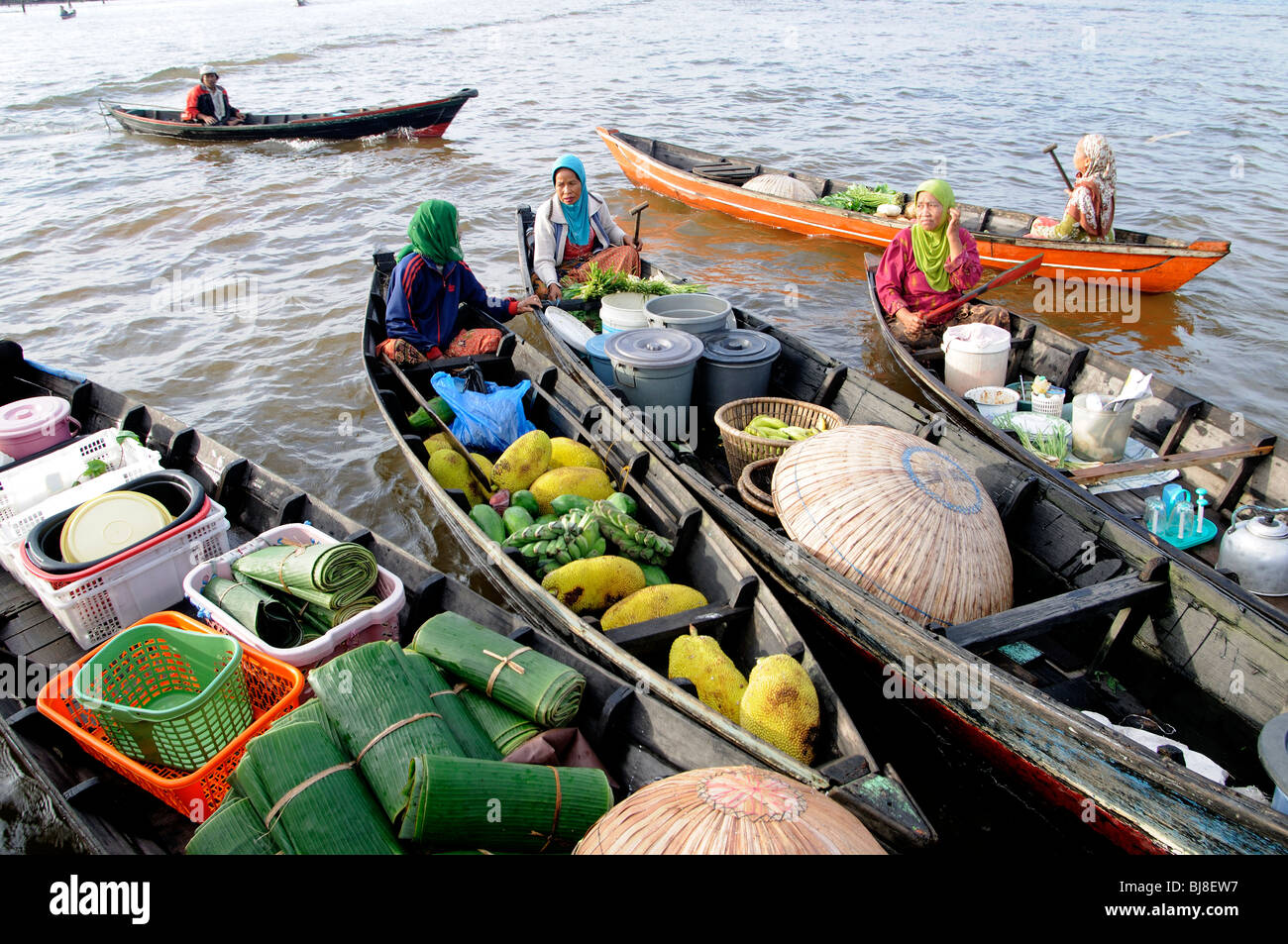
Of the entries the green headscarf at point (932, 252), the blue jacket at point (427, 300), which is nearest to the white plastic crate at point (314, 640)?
the blue jacket at point (427, 300)

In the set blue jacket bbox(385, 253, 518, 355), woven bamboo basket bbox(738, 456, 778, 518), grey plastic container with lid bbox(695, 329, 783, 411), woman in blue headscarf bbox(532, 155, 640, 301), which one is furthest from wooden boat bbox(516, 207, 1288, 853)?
woman in blue headscarf bbox(532, 155, 640, 301)

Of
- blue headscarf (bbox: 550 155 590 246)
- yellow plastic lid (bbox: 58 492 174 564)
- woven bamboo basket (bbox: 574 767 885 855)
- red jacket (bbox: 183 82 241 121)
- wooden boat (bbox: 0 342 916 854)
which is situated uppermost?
red jacket (bbox: 183 82 241 121)

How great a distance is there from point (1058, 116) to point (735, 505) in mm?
20894

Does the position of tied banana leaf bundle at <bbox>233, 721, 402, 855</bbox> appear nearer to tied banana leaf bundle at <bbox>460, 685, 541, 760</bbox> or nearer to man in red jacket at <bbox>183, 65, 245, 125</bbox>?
tied banana leaf bundle at <bbox>460, 685, 541, 760</bbox>

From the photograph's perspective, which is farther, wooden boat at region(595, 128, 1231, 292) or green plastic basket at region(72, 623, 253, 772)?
wooden boat at region(595, 128, 1231, 292)

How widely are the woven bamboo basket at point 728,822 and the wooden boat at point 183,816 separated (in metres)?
0.56

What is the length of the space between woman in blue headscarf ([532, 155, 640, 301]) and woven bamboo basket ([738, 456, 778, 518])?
12.0 feet

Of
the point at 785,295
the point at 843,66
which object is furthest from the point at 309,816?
the point at 843,66

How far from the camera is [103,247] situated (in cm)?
1288

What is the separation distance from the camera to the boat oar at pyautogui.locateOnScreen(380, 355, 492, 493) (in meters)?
5.48

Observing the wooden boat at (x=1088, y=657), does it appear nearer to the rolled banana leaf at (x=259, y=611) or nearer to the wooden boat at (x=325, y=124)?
the rolled banana leaf at (x=259, y=611)

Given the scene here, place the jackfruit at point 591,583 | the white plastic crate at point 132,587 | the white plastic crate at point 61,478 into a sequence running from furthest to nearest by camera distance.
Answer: the white plastic crate at point 61,478 → the jackfruit at point 591,583 → the white plastic crate at point 132,587

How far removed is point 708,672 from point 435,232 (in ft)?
16.1

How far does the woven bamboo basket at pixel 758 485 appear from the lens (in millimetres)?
4832
